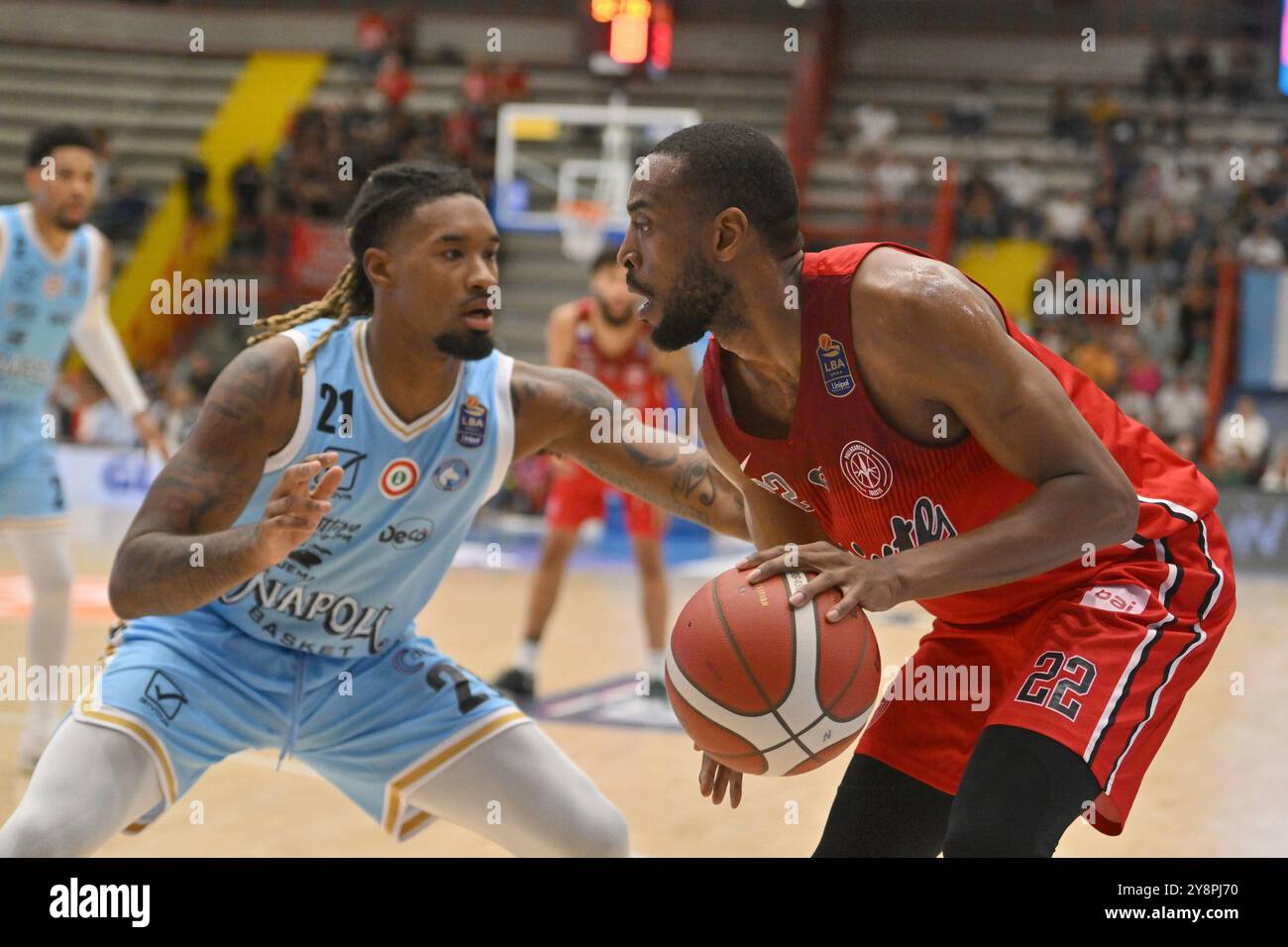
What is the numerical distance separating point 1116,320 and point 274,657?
44.3 ft

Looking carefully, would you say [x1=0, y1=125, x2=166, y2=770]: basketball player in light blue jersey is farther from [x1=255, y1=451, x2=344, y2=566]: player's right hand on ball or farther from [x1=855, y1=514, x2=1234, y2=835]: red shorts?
[x1=855, y1=514, x2=1234, y2=835]: red shorts

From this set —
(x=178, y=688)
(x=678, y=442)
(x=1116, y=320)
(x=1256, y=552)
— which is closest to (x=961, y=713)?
(x=678, y=442)

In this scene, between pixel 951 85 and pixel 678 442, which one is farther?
pixel 951 85

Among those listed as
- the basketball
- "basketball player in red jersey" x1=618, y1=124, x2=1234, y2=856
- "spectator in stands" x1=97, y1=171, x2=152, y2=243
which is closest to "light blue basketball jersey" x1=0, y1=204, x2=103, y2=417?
"basketball player in red jersey" x1=618, y1=124, x2=1234, y2=856

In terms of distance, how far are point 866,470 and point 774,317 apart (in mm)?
329

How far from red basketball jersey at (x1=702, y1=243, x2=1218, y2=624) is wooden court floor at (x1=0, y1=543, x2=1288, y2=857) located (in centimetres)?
193

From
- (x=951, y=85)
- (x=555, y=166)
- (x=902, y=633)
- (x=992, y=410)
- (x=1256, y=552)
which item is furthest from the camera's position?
(x=951, y=85)

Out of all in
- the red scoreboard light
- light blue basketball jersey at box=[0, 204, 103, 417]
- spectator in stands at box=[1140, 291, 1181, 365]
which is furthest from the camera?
spectator in stands at box=[1140, 291, 1181, 365]

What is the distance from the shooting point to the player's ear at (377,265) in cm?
338

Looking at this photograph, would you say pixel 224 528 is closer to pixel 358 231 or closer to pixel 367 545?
Result: pixel 367 545

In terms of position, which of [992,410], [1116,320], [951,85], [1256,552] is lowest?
[1256,552]

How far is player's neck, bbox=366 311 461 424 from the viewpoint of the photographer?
3.30 metres

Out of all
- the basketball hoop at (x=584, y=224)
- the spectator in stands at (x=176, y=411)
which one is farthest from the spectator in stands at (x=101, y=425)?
the basketball hoop at (x=584, y=224)

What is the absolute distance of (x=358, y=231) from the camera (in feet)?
11.3
